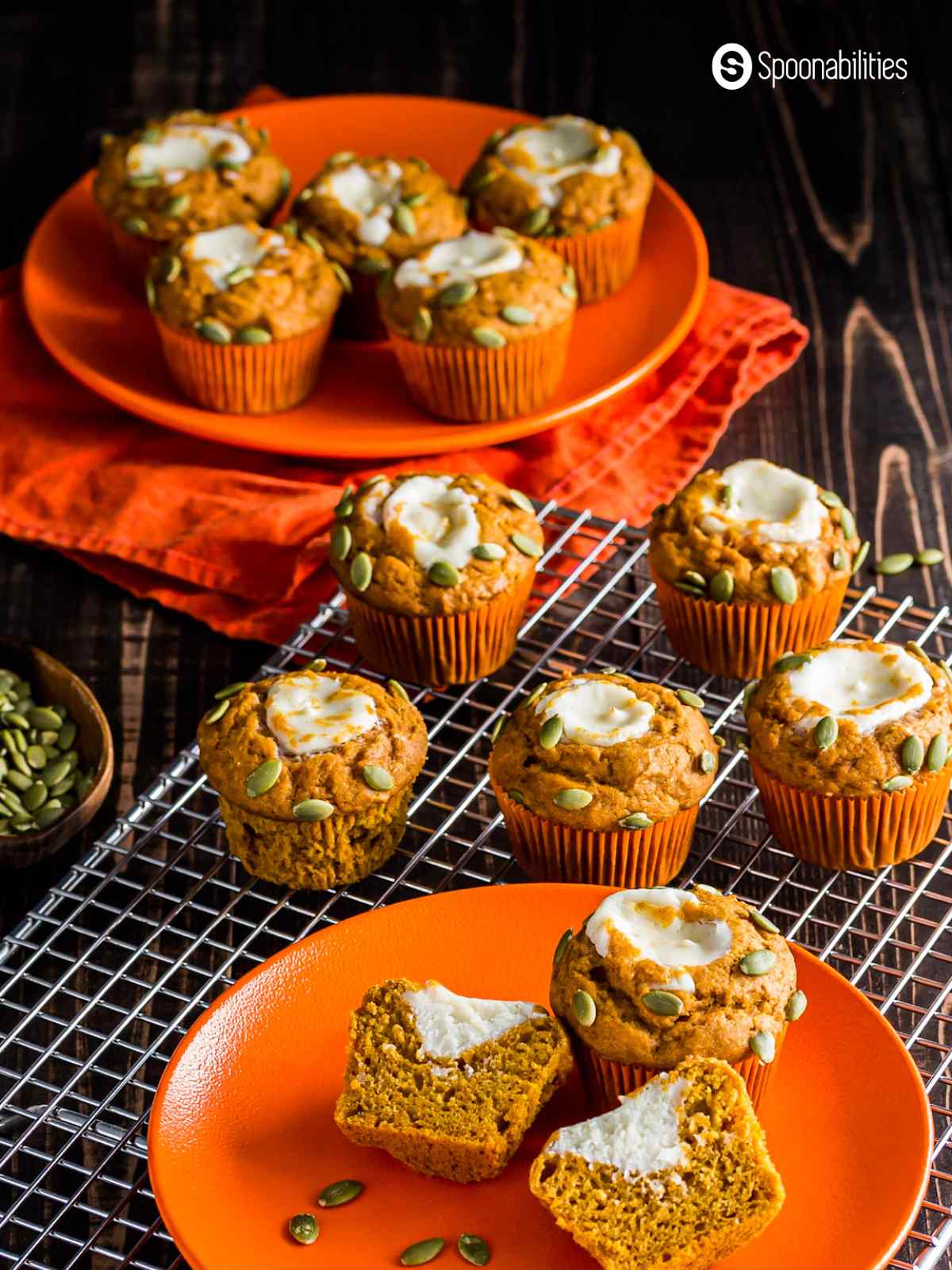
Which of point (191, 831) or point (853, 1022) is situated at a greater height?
point (853, 1022)

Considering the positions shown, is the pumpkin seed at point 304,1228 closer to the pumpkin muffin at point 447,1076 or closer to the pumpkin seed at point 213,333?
the pumpkin muffin at point 447,1076

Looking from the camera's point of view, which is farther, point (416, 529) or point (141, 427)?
point (141, 427)

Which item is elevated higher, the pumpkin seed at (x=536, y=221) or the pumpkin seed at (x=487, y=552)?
the pumpkin seed at (x=536, y=221)

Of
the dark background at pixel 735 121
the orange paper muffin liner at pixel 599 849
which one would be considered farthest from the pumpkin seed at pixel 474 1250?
the dark background at pixel 735 121

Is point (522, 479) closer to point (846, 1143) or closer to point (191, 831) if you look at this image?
point (191, 831)

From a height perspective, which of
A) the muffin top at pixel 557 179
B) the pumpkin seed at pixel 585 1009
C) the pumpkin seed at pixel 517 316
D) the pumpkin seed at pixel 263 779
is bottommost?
the pumpkin seed at pixel 263 779

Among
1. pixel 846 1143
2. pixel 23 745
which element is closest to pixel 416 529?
pixel 23 745

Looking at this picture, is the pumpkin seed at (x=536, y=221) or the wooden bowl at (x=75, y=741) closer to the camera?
the wooden bowl at (x=75, y=741)
